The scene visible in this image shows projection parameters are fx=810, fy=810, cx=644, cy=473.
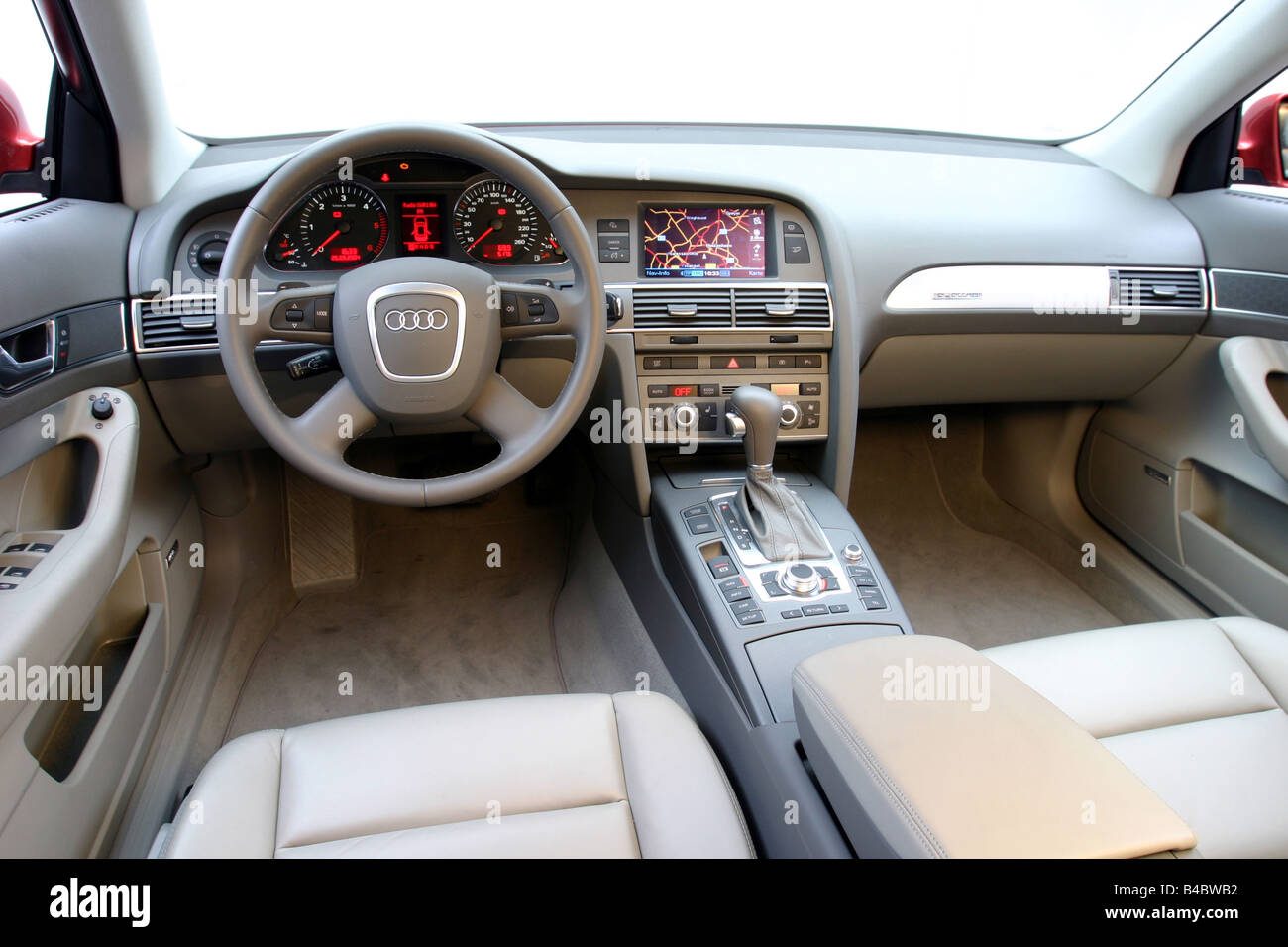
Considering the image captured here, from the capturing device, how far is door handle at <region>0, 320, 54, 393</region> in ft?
4.12

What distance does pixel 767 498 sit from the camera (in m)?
1.62

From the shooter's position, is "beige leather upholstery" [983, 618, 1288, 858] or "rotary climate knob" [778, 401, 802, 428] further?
"rotary climate knob" [778, 401, 802, 428]

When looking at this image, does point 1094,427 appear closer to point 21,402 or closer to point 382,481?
point 382,481

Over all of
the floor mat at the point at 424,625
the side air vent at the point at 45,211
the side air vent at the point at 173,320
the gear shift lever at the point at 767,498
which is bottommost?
the floor mat at the point at 424,625

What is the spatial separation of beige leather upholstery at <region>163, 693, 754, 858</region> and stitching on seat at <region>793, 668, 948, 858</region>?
9.1 inches

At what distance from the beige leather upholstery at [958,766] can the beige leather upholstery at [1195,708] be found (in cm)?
36

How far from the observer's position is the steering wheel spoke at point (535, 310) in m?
1.41

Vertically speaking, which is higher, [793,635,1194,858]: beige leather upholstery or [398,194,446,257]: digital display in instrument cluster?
[398,194,446,257]: digital display in instrument cluster

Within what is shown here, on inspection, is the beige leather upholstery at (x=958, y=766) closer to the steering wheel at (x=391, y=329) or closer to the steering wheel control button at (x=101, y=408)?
the steering wheel at (x=391, y=329)

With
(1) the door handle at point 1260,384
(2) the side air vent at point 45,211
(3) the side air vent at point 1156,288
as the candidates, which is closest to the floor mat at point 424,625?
(2) the side air vent at point 45,211

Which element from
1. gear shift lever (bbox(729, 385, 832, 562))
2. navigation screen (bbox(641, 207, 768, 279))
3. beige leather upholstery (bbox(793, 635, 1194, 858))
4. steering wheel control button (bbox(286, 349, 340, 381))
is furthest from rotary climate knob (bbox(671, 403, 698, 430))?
beige leather upholstery (bbox(793, 635, 1194, 858))

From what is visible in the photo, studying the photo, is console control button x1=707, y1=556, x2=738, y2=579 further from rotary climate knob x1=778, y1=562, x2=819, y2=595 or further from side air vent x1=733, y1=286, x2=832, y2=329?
side air vent x1=733, y1=286, x2=832, y2=329

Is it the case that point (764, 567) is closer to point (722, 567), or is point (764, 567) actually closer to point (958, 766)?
point (722, 567)
